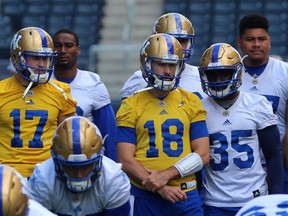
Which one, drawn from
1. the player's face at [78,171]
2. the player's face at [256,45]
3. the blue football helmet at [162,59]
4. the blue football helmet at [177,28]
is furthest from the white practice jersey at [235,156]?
the player's face at [78,171]

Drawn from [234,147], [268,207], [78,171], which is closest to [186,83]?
[234,147]

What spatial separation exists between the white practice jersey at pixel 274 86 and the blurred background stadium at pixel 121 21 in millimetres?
5759

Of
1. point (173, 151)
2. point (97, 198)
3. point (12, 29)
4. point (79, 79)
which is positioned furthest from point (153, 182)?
point (12, 29)

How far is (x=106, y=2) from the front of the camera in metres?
13.9

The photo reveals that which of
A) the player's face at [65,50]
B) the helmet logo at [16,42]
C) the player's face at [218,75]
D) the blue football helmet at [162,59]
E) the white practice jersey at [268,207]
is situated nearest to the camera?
the white practice jersey at [268,207]

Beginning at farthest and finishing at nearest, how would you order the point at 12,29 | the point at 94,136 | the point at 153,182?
the point at 12,29
the point at 153,182
the point at 94,136

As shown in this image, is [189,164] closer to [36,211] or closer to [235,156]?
[235,156]

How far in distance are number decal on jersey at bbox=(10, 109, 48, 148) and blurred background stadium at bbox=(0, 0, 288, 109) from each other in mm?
6507

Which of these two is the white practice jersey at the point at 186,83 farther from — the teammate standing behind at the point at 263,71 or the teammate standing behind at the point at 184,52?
the teammate standing behind at the point at 263,71

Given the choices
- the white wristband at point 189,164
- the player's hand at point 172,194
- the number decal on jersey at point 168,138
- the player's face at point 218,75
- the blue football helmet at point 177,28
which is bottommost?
the player's hand at point 172,194

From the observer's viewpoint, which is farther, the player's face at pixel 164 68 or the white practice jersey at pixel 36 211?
the player's face at pixel 164 68

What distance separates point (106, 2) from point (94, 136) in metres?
9.23

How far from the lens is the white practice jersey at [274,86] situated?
21.2 feet

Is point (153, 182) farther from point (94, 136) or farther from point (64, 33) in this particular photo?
point (64, 33)
